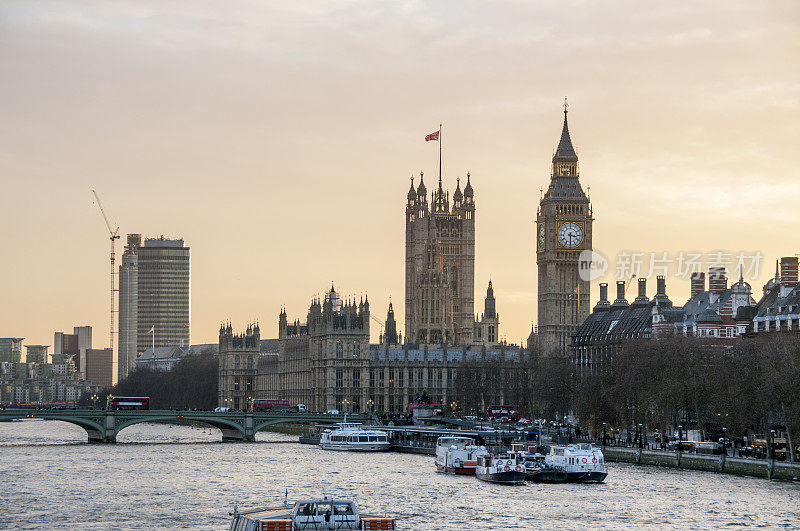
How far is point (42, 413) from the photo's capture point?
160 metres

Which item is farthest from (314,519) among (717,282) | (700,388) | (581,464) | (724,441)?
(717,282)

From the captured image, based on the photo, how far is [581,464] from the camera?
11962 centimetres

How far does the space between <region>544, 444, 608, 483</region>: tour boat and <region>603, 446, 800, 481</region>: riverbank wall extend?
9.74 metres

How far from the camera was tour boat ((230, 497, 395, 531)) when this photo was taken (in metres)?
75.6

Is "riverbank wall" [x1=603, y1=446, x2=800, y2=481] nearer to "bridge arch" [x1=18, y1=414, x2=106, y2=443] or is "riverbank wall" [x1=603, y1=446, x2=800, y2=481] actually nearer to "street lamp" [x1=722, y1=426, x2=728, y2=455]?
"street lamp" [x1=722, y1=426, x2=728, y2=455]

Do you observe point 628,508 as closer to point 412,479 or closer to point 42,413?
point 412,479

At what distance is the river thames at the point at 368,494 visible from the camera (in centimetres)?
9381

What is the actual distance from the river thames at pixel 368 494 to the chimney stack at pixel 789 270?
40.6 m

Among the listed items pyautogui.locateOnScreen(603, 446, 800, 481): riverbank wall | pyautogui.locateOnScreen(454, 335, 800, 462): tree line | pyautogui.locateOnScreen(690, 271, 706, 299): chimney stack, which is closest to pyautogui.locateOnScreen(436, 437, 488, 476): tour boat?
pyautogui.locateOnScreen(603, 446, 800, 481): riverbank wall

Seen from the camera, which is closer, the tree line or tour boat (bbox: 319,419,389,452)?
the tree line

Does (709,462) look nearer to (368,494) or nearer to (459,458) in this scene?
(459,458)

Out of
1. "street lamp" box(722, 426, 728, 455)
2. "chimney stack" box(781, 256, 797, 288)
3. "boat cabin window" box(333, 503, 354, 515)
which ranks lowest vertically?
"boat cabin window" box(333, 503, 354, 515)

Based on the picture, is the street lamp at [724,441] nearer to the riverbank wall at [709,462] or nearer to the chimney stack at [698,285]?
the riverbank wall at [709,462]

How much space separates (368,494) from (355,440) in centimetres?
6207
